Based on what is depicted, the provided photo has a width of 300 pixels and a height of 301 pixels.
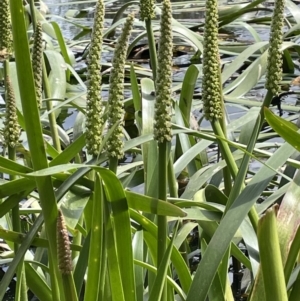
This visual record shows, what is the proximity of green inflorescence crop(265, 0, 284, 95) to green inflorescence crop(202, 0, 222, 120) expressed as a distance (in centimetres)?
5

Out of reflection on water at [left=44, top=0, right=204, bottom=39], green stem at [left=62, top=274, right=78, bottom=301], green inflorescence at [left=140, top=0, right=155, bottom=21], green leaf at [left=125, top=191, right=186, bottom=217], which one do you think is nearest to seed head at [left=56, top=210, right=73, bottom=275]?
green stem at [left=62, top=274, right=78, bottom=301]

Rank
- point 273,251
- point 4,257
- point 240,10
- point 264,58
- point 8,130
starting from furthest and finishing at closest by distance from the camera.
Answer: point 240,10, point 264,58, point 4,257, point 8,130, point 273,251

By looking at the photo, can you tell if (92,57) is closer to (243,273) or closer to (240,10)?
(243,273)

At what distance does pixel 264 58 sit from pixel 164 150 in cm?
79

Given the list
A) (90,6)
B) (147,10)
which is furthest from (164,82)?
(90,6)

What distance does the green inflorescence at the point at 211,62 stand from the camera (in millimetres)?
551

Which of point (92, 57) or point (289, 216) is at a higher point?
point (92, 57)

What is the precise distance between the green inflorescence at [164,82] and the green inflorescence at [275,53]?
134 millimetres

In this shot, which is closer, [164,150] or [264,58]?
[164,150]

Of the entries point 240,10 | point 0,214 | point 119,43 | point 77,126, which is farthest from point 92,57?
point 240,10

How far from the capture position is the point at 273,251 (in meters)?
0.45

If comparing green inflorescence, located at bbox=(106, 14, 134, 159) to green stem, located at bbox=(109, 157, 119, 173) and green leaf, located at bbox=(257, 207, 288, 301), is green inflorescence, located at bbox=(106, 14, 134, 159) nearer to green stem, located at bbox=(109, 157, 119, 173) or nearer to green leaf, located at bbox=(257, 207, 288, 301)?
green stem, located at bbox=(109, 157, 119, 173)

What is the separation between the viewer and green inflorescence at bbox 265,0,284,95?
572 millimetres

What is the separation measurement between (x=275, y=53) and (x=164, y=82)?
6.0 inches
